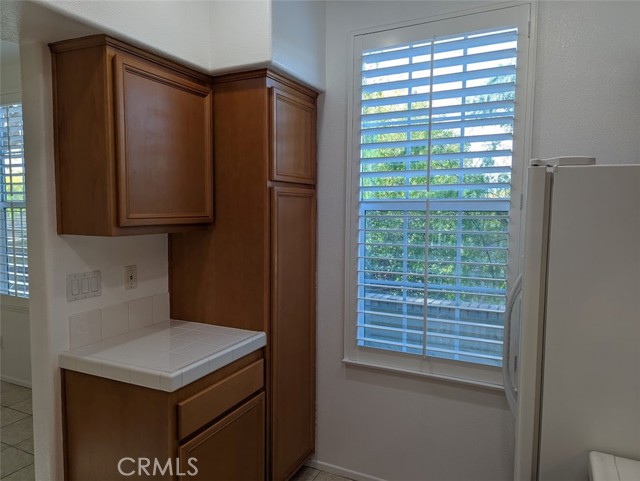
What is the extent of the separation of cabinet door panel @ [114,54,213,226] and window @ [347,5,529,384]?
0.80 meters

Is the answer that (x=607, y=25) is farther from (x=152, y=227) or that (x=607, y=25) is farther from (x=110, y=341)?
(x=110, y=341)

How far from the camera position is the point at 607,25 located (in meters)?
1.77

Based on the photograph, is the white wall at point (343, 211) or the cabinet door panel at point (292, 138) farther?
the cabinet door panel at point (292, 138)

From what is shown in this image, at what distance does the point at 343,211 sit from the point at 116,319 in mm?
1249

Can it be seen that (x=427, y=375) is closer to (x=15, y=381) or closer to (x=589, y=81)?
(x=589, y=81)

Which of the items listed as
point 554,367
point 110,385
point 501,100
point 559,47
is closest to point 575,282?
point 554,367

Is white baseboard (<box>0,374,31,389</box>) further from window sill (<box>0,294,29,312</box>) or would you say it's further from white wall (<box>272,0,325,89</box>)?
white wall (<box>272,0,325,89</box>)

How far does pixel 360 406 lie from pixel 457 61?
1849 millimetres

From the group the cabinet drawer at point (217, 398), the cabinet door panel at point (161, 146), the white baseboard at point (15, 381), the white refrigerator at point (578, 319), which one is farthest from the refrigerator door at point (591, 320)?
the white baseboard at point (15, 381)

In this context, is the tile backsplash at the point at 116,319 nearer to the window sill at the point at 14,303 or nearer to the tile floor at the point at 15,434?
the tile floor at the point at 15,434

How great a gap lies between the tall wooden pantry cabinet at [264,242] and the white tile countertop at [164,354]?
13 centimetres

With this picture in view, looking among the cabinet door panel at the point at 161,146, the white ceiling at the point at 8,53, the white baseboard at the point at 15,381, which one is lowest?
the white baseboard at the point at 15,381

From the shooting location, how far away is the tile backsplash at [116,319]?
5.81 feet

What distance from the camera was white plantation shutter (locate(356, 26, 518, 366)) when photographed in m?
1.96
